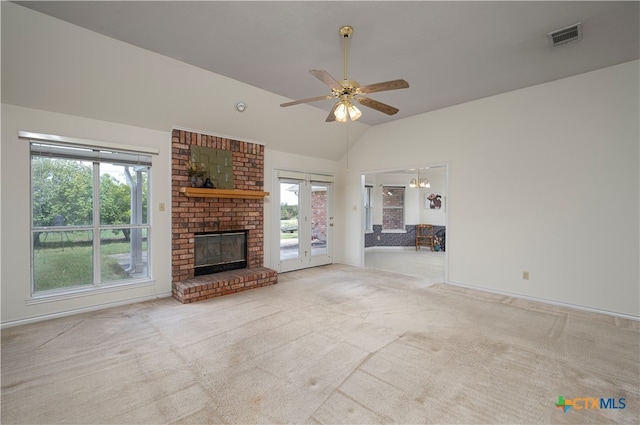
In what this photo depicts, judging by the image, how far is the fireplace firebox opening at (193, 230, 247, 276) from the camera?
4.64 metres

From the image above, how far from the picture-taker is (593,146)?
12.2ft

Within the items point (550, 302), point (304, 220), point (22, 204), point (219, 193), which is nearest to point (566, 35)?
point (550, 302)

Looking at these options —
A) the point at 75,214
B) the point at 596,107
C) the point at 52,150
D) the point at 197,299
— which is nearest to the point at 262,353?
the point at 197,299

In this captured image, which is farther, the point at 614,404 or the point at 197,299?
the point at 197,299

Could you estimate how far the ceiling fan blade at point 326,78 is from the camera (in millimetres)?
2328

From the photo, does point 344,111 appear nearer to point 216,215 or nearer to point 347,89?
point 347,89

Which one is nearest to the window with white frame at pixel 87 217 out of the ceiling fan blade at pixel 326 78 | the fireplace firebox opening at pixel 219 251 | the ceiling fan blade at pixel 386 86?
the fireplace firebox opening at pixel 219 251

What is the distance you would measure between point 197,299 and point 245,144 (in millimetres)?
2763

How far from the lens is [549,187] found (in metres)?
4.04

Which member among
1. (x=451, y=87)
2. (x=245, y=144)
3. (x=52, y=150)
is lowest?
(x=52, y=150)

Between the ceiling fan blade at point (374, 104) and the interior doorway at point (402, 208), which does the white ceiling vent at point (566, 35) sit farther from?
the interior doorway at point (402, 208)

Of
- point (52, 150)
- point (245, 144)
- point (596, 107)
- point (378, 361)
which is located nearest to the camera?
point (378, 361)

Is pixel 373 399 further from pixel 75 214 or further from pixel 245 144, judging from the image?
pixel 245 144

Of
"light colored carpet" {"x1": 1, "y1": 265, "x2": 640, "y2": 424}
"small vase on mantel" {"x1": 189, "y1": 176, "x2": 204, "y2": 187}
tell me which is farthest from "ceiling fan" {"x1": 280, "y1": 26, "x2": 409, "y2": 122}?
"small vase on mantel" {"x1": 189, "y1": 176, "x2": 204, "y2": 187}
